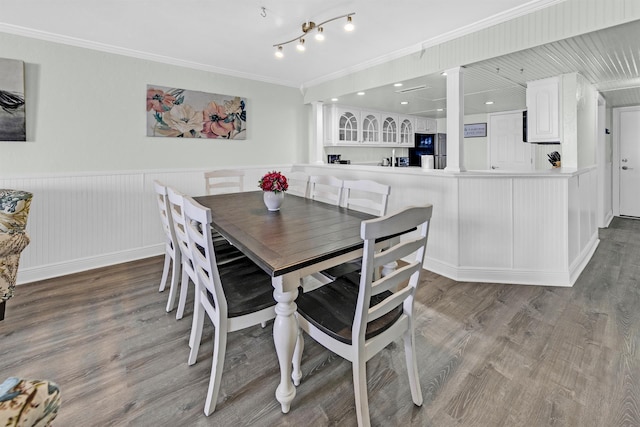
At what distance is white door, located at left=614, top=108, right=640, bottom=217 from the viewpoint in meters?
5.39

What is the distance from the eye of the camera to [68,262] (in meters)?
3.24

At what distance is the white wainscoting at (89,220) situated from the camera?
3.04 meters

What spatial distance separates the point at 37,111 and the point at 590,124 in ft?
19.3

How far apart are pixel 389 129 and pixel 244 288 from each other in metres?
5.22

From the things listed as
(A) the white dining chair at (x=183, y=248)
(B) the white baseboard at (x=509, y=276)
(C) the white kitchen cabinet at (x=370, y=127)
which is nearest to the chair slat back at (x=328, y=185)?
(A) the white dining chair at (x=183, y=248)

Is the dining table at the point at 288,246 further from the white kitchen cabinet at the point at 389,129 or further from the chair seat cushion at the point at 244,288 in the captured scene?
the white kitchen cabinet at the point at 389,129

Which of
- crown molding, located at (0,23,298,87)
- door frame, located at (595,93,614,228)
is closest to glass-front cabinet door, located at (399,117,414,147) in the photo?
door frame, located at (595,93,614,228)

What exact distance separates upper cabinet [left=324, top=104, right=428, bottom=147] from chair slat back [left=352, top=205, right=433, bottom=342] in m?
4.01

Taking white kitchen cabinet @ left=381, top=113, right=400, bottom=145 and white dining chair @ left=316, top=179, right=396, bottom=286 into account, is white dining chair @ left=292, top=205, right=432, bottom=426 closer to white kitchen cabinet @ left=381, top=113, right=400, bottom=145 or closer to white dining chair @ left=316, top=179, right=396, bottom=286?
white dining chair @ left=316, top=179, right=396, bottom=286

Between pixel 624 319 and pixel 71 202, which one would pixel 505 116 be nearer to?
pixel 624 319

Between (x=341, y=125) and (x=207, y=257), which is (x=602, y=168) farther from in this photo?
(x=207, y=257)

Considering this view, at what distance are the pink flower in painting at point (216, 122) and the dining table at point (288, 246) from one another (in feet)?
6.83

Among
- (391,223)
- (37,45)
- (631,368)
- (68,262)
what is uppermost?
(37,45)

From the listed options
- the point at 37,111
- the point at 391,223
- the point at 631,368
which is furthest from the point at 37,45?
the point at 631,368
